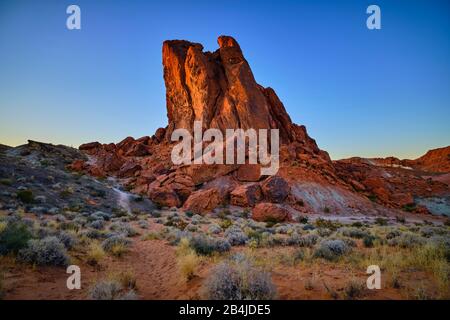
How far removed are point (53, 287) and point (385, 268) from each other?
7509 millimetres

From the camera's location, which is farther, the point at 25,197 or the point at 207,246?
the point at 25,197

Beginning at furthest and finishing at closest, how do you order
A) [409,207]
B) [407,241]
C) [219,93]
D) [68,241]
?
[219,93]
[409,207]
[407,241]
[68,241]

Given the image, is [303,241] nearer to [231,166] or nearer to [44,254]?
[44,254]

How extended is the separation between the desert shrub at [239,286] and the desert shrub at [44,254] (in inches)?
174

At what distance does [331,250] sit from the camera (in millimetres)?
7602

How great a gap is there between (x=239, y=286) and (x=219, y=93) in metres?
41.9

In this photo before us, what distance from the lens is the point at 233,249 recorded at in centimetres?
917

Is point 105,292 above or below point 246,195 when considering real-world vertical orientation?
below

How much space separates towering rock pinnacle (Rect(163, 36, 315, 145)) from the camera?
40094mm

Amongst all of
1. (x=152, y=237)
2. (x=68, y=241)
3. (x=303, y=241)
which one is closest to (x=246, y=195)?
(x=152, y=237)

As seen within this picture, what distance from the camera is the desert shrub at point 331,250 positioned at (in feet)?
23.4

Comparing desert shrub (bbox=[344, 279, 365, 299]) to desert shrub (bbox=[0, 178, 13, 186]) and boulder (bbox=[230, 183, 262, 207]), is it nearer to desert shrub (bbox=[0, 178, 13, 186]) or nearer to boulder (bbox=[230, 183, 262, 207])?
boulder (bbox=[230, 183, 262, 207])

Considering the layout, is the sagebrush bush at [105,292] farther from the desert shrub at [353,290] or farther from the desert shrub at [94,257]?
the desert shrub at [353,290]
